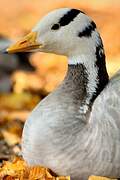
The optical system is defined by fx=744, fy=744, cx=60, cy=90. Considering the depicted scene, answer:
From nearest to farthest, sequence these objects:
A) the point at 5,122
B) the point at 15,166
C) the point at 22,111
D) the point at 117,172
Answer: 1. the point at 117,172
2. the point at 15,166
3. the point at 5,122
4. the point at 22,111

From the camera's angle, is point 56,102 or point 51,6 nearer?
point 56,102

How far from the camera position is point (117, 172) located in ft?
15.8

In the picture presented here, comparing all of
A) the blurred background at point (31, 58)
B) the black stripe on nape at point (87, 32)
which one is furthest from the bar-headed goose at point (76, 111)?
the blurred background at point (31, 58)

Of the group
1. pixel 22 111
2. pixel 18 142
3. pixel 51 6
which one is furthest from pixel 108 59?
pixel 18 142

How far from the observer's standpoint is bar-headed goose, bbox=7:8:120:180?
15.7 ft

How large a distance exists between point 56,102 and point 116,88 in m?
0.41

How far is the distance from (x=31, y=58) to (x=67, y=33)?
818 cm

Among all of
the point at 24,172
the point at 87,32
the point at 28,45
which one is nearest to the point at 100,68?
the point at 87,32

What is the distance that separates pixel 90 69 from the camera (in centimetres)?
502

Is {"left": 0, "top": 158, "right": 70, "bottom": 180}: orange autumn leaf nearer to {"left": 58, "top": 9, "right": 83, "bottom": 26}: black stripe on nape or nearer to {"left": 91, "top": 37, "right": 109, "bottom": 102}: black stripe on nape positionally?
{"left": 91, "top": 37, "right": 109, "bottom": 102}: black stripe on nape

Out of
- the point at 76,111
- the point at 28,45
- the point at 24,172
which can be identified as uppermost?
the point at 28,45

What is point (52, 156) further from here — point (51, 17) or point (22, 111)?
point (22, 111)

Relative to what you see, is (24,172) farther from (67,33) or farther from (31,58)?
(31,58)

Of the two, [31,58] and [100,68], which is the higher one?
[100,68]
